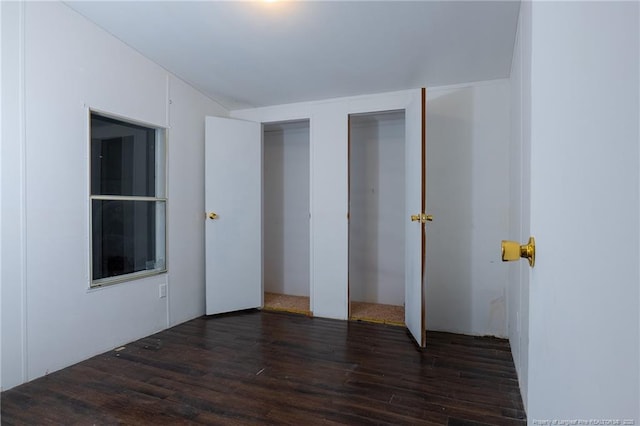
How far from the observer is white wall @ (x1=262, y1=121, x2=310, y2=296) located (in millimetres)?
4512

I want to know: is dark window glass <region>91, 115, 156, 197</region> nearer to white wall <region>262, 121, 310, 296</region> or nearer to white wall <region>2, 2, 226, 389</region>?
white wall <region>2, 2, 226, 389</region>

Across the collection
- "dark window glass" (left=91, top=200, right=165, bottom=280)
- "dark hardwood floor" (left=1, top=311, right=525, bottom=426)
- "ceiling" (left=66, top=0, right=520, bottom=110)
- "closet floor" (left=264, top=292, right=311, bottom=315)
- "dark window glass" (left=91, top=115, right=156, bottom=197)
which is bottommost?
"closet floor" (left=264, top=292, right=311, bottom=315)

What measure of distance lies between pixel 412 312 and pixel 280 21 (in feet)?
8.29

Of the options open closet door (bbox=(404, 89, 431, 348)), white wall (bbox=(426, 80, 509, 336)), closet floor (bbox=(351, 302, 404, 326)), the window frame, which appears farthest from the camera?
closet floor (bbox=(351, 302, 404, 326))

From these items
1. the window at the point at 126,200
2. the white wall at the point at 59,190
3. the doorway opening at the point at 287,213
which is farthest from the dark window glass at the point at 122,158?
the doorway opening at the point at 287,213

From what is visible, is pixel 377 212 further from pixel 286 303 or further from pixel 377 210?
pixel 286 303

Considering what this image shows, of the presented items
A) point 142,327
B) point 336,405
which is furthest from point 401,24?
point 142,327

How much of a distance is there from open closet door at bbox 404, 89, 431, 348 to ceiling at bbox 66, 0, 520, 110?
0.38 metres

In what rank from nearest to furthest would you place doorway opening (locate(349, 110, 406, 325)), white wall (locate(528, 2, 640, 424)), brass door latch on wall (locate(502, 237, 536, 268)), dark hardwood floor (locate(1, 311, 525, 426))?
white wall (locate(528, 2, 640, 424))
brass door latch on wall (locate(502, 237, 536, 268))
dark hardwood floor (locate(1, 311, 525, 426))
doorway opening (locate(349, 110, 406, 325))

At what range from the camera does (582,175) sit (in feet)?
1.84

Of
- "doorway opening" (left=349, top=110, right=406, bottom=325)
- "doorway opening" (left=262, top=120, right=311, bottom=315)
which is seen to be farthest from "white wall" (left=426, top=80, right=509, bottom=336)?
"doorway opening" (left=262, top=120, right=311, bottom=315)

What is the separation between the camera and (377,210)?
414 cm

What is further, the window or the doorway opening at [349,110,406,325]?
the doorway opening at [349,110,406,325]

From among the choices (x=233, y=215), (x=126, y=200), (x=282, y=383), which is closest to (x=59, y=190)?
(x=126, y=200)
